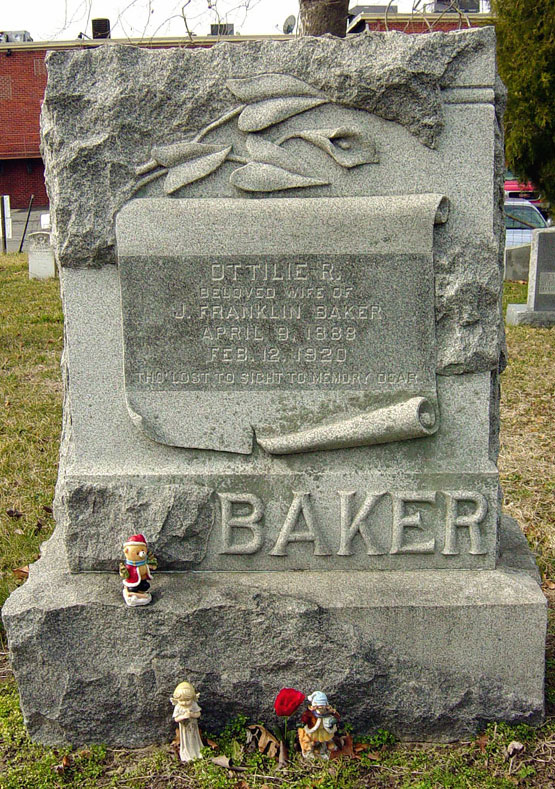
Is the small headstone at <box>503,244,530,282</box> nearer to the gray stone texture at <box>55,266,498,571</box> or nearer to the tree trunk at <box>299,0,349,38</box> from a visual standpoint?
the tree trunk at <box>299,0,349,38</box>

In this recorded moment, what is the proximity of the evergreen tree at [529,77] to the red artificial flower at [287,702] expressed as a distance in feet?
31.0

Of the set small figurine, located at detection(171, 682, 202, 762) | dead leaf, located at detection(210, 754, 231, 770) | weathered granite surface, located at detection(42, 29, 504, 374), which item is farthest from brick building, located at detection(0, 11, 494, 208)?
dead leaf, located at detection(210, 754, 231, 770)

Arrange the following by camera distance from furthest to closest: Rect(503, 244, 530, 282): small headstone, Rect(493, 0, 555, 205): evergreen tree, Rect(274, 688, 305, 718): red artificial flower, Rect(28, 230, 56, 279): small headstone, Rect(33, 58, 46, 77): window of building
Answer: Rect(33, 58, 46, 77): window of building, Rect(503, 244, 530, 282): small headstone, Rect(28, 230, 56, 279): small headstone, Rect(493, 0, 555, 205): evergreen tree, Rect(274, 688, 305, 718): red artificial flower

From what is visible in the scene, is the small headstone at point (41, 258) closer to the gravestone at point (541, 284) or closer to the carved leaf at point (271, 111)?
the gravestone at point (541, 284)

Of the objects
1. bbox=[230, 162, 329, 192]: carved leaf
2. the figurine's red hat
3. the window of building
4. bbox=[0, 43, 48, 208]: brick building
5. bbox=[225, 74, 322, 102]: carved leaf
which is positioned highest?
the window of building

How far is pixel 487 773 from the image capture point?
8.12 ft

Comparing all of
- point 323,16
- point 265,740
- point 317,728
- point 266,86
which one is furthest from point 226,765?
point 323,16

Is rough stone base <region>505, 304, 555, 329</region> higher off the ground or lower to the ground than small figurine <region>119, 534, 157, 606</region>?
lower

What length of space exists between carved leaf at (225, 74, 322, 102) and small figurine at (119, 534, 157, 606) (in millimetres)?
1514

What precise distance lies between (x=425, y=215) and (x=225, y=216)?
66cm

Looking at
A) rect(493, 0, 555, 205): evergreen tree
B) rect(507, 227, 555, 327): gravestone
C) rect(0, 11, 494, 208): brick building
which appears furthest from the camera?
rect(0, 11, 494, 208): brick building

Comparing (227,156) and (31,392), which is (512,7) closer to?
(31,392)

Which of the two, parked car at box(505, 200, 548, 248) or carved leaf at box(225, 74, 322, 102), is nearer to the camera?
carved leaf at box(225, 74, 322, 102)

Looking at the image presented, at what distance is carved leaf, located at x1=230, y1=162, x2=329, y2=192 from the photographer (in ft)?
8.64
